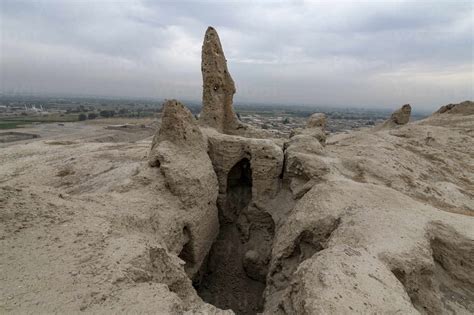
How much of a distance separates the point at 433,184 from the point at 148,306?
1373cm

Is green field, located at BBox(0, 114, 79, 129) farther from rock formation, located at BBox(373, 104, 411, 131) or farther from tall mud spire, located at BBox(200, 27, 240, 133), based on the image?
rock formation, located at BBox(373, 104, 411, 131)

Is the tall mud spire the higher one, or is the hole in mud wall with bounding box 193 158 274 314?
the tall mud spire

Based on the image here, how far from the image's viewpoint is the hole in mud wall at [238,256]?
12.0 m

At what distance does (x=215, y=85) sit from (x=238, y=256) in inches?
317

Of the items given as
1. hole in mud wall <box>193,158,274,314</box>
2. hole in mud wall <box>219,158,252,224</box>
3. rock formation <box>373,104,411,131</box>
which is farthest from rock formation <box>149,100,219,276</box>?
rock formation <box>373,104,411,131</box>

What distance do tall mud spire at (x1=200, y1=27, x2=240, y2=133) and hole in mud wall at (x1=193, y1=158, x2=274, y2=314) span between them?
11.0ft

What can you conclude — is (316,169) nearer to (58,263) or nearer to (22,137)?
(58,263)

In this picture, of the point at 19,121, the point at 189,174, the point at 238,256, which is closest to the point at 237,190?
the point at 238,256

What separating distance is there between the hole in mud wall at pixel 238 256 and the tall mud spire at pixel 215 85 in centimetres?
334

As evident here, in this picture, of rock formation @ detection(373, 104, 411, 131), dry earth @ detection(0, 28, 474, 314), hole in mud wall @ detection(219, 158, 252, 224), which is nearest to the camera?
→ dry earth @ detection(0, 28, 474, 314)

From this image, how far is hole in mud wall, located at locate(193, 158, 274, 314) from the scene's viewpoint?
473 inches

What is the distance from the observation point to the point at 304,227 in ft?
29.7

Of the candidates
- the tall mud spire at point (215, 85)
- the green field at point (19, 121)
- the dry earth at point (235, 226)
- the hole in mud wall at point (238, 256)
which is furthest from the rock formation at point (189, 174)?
the green field at point (19, 121)

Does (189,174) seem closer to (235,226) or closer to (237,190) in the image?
(235,226)
